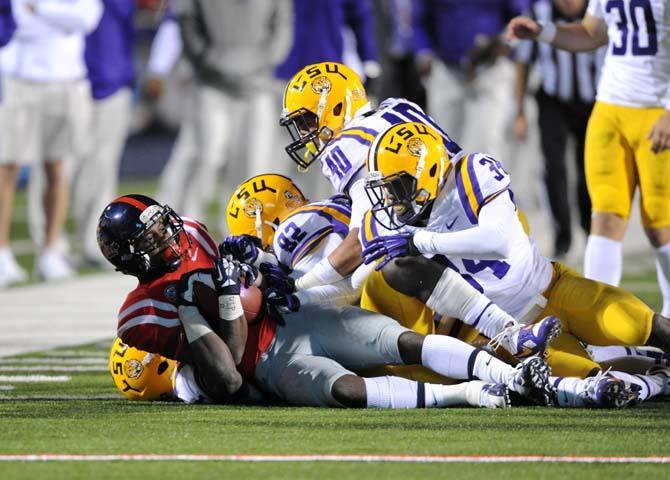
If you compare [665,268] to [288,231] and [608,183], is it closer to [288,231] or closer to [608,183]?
[608,183]

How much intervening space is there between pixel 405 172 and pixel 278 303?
72cm

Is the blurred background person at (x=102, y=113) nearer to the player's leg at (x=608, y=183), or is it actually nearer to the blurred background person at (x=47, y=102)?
the blurred background person at (x=47, y=102)

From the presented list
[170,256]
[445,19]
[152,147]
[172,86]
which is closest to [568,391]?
[170,256]

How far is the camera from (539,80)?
11.8 m

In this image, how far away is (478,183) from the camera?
6219 millimetres

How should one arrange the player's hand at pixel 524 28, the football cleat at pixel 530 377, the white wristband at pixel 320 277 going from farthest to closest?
the player's hand at pixel 524 28, the white wristband at pixel 320 277, the football cleat at pixel 530 377

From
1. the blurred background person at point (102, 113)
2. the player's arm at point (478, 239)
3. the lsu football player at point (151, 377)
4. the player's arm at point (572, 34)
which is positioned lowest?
the blurred background person at point (102, 113)

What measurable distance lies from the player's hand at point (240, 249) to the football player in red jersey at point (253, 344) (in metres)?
0.59

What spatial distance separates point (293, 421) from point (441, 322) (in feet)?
3.20

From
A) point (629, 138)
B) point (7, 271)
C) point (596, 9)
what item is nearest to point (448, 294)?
point (629, 138)

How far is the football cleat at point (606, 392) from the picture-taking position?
5820 mm

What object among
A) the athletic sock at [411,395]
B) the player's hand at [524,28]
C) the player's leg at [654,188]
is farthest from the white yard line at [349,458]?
the player's hand at [524,28]

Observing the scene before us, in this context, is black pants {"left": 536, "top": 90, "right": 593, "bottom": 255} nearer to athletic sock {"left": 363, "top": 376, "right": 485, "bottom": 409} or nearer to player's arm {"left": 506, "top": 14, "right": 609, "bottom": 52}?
player's arm {"left": 506, "top": 14, "right": 609, "bottom": 52}

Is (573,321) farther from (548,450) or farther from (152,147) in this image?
(152,147)
